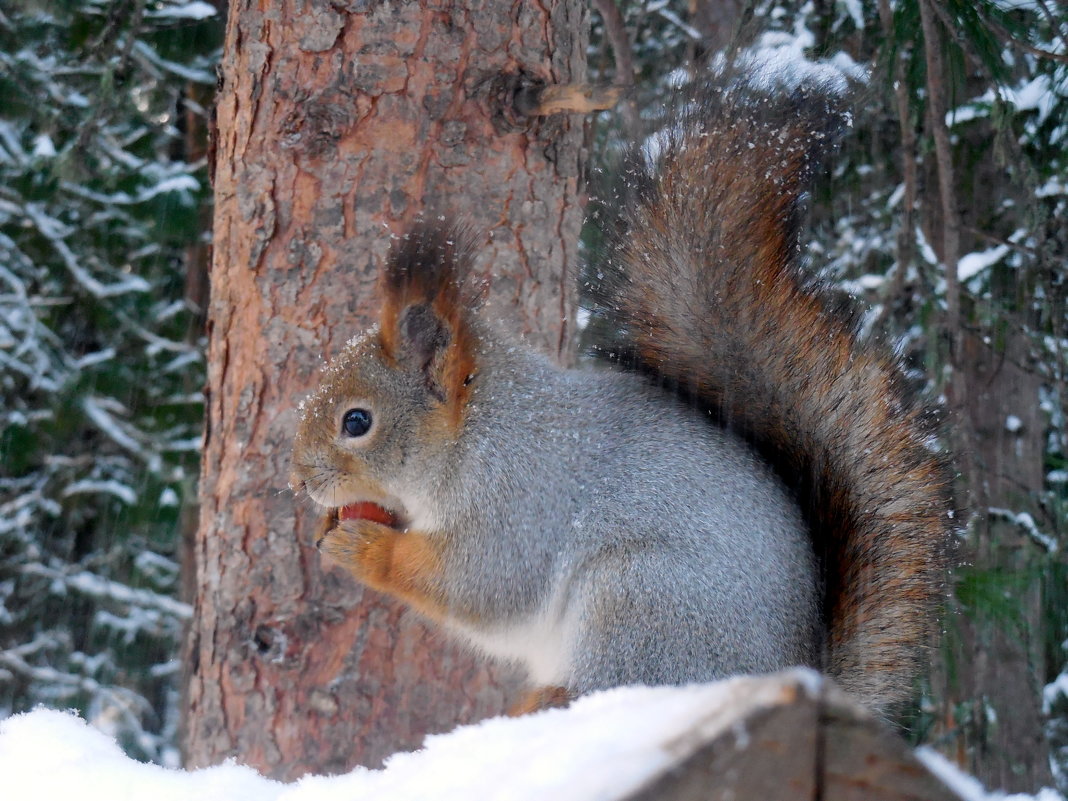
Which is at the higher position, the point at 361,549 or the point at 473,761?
the point at 473,761

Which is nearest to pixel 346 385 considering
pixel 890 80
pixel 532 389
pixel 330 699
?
pixel 532 389

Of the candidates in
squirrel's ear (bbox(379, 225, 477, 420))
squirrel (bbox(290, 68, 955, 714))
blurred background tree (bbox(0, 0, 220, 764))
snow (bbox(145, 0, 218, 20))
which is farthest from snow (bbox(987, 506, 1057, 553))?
snow (bbox(145, 0, 218, 20))

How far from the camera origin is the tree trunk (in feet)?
5.70

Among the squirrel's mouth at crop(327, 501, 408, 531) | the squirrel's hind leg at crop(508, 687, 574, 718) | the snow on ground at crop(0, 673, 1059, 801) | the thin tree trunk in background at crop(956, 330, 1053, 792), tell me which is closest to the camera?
the snow on ground at crop(0, 673, 1059, 801)

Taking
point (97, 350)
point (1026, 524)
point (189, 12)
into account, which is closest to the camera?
point (1026, 524)

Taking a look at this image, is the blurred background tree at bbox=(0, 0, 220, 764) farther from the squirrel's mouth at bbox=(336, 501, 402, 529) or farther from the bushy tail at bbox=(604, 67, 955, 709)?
the bushy tail at bbox=(604, 67, 955, 709)

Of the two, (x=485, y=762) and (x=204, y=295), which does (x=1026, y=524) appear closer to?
(x=485, y=762)

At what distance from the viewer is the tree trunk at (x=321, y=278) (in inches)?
68.4

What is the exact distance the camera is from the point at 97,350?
4.42m

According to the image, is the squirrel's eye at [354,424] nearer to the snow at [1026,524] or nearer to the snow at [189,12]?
the snow at [1026,524]

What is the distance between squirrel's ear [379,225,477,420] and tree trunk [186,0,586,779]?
271 mm

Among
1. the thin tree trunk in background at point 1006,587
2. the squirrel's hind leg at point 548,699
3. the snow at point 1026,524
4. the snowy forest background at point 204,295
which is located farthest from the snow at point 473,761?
the snow at point 1026,524

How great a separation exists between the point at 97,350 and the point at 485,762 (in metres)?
4.22

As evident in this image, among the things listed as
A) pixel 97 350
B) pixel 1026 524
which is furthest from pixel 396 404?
pixel 97 350
